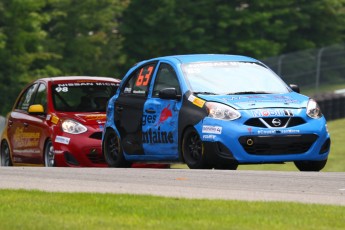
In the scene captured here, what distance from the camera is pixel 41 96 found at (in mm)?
18203

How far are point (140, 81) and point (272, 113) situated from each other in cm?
243

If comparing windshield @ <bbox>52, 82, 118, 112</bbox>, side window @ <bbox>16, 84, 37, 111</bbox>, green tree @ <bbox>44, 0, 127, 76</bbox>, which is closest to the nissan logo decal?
windshield @ <bbox>52, 82, 118, 112</bbox>

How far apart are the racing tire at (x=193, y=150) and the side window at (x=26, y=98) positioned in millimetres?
4620

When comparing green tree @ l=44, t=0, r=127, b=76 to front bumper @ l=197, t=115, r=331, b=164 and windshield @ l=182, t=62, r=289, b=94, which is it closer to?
windshield @ l=182, t=62, r=289, b=94

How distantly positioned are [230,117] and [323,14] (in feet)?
203

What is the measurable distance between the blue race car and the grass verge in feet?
10.6

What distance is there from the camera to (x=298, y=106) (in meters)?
14.2

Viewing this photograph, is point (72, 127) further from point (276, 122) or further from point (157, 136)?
point (276, 122)

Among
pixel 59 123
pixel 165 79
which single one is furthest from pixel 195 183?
pixel 59 123

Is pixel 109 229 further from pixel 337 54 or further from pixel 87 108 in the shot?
pixel 337 54

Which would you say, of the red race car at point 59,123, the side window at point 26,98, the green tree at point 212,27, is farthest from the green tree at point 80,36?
the red race car at point 59,123

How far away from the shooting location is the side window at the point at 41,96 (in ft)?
59.1

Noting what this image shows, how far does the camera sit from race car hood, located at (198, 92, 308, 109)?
1402cm

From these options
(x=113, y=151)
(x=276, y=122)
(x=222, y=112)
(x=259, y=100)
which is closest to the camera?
Result: (x=222, y=112)
